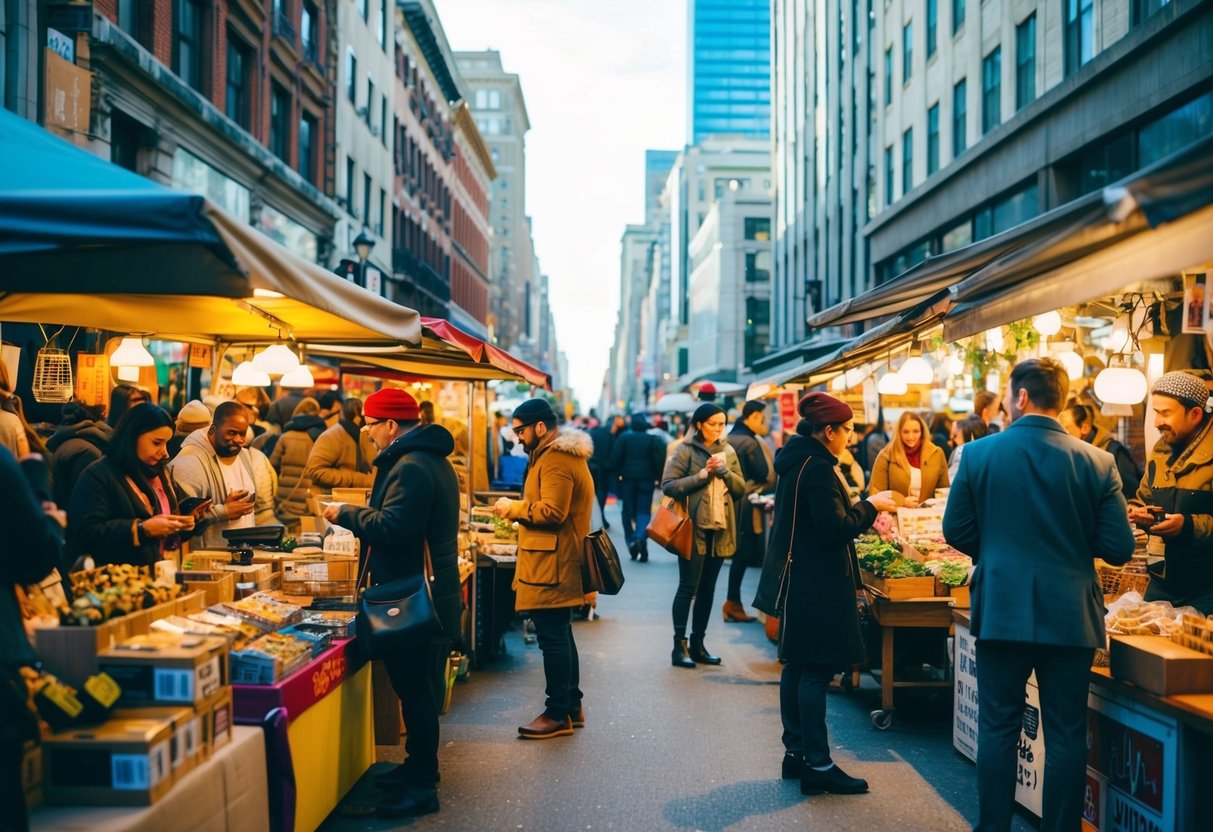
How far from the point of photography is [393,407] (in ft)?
20.1

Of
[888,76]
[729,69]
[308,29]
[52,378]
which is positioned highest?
[729,69]

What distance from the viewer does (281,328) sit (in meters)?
7.91

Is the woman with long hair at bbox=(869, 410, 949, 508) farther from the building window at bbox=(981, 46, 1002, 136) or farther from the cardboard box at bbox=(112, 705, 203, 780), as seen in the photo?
the building window at bbox=(981, 46, 1002, 136)

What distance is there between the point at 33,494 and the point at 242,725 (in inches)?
66.6

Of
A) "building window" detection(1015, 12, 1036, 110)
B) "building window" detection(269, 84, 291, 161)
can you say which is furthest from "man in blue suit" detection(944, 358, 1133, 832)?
"building window" detection(269, 84, 291, 161)

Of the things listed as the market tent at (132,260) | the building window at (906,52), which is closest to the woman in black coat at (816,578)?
the market tent at (132,260)

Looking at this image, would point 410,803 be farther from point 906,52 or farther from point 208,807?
point 906,52

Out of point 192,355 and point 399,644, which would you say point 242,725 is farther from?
A: point 192,355

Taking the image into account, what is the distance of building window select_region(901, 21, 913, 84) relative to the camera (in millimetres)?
30844

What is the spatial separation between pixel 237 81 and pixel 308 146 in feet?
20.7

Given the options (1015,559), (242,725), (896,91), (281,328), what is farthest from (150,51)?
(896,91)

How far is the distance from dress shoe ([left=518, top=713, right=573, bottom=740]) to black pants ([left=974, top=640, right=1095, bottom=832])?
3159 millimetres

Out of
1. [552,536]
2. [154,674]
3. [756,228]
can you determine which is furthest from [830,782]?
[756,228]

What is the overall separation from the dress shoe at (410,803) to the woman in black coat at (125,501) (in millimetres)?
1926
